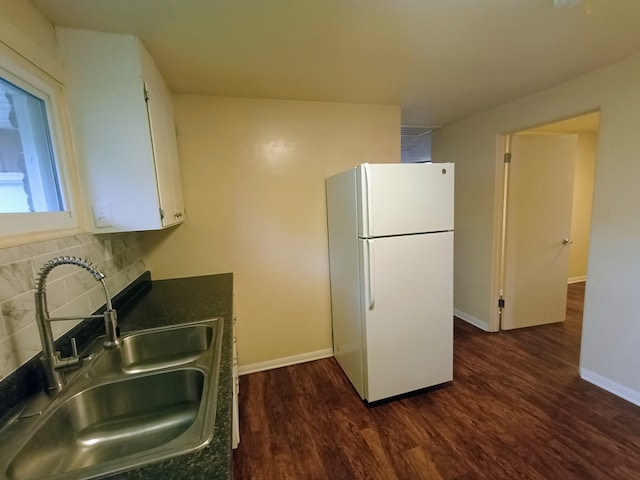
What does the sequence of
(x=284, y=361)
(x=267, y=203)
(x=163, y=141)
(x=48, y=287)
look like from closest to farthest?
1. (x=48, y=287)
2. (x=163, y=141)
3. (x=267, y=203)
4. (x=284, y=361)

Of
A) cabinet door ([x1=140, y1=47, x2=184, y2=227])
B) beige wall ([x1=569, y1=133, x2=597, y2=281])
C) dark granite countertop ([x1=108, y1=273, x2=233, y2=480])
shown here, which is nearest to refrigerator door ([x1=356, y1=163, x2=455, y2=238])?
dark granite countertop ([x1=108, y1=273, x2=233, y2=480])

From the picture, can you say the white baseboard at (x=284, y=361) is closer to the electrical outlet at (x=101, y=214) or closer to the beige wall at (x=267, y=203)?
the beige wall at (x=267, y=203)

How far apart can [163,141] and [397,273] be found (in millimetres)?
1722

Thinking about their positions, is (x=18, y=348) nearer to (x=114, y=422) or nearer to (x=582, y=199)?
(x=114, y=422)

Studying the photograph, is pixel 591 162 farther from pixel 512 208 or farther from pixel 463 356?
pixel 463 356

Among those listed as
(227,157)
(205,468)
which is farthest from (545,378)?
(227,157)

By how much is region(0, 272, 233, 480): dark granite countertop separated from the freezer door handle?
897 mm

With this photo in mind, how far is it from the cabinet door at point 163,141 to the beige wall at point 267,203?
26cm

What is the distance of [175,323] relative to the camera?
4.85 feet

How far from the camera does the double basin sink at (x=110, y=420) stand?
72cm

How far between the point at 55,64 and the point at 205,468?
1725mm

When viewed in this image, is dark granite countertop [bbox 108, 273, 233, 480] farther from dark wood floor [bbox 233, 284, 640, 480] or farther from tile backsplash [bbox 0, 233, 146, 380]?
dark wood floor [bbox 233, 284, 640, 480]

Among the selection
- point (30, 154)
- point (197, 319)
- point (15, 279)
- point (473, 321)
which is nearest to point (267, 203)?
point (197, 319)

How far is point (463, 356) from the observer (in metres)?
2.68
